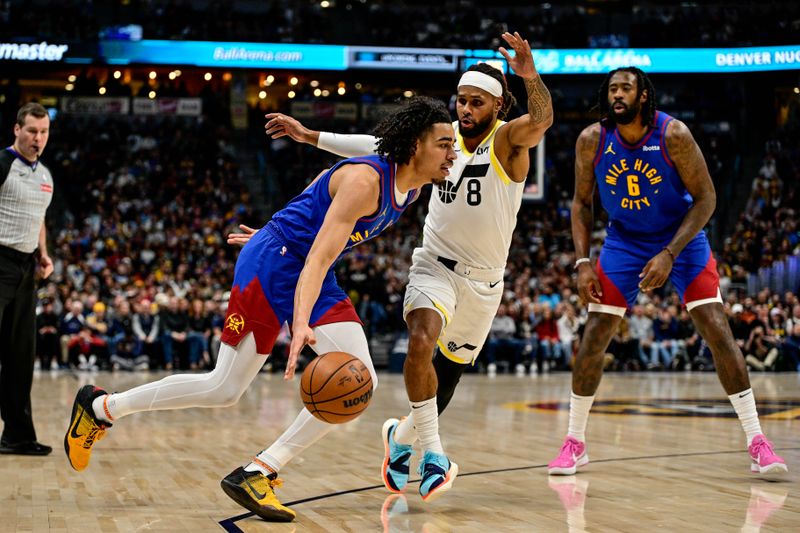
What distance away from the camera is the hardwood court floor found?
4184mm

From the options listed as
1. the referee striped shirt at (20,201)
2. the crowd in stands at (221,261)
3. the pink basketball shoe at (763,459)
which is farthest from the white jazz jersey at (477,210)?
the crowd in stands at (221,261)

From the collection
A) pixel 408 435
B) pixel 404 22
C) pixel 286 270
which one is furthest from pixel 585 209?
pixel 404 22

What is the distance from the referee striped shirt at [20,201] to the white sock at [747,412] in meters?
4.32

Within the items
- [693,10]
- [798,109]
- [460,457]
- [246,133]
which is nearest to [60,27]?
[246,133]

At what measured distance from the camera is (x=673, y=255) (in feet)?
18.1

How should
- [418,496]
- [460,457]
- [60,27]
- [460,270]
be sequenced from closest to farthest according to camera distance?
[418,496], [460,270], [460,457], [60,27]

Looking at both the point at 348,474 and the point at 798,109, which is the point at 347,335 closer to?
the point at 348,474

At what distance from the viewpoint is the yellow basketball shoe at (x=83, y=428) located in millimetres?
4695

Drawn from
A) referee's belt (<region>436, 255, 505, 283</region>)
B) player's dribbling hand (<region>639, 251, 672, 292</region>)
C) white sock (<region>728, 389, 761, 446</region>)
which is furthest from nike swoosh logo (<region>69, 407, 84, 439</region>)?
white sock (<region>728, 389, 761, 446</region>)

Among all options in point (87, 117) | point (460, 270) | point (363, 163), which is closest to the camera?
point (363, 163)

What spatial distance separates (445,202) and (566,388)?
8.05m

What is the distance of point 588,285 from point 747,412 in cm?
116

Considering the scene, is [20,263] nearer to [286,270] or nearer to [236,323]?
[236,323]

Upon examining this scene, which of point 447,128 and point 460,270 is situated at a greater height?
point 447,128
